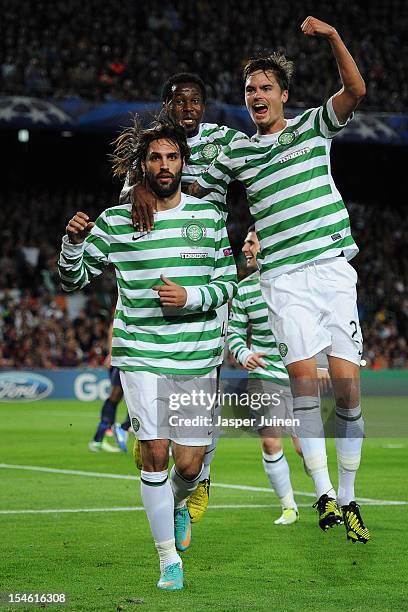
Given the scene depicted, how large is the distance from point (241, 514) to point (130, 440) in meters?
7.73

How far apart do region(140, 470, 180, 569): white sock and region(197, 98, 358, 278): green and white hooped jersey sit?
65.0 inches

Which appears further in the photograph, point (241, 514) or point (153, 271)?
point (241, 514)

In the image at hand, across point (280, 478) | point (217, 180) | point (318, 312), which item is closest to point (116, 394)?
point (280, 478)

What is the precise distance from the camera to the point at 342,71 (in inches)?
251

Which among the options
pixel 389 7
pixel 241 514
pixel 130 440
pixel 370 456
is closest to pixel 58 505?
pixel 241 514

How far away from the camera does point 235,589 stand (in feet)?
18.7

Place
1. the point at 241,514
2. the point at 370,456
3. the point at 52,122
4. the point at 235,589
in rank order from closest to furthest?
the point at 235,589 < the point at 241,514 < the point at 370,456 < the point at 52,122

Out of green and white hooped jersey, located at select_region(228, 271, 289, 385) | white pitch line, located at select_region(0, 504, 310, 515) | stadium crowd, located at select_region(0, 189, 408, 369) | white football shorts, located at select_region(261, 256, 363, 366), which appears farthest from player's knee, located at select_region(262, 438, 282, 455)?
stadium crowd, located at select_region(0, 189, 408, 369)

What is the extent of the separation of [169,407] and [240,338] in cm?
294

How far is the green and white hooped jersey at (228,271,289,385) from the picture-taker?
8.74m

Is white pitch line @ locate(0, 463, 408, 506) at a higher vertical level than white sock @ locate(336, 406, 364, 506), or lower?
lower

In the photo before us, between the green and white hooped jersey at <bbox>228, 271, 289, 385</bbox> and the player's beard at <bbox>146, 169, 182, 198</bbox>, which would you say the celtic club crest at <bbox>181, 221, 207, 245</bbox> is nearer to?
the player's beard at <bbox>146, 169, 182, 198</bbox>

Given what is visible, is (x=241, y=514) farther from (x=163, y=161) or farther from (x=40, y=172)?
(x=40, y=172)

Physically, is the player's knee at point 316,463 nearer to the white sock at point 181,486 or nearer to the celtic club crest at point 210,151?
the white sock at point 181,486
